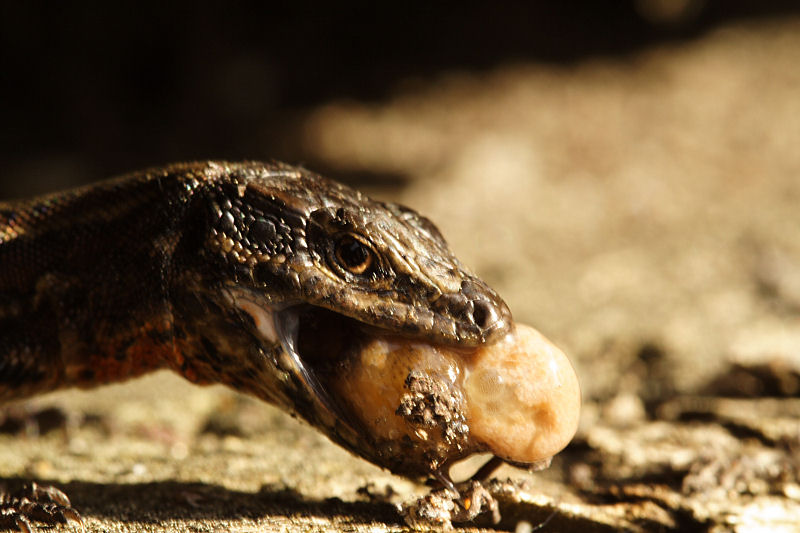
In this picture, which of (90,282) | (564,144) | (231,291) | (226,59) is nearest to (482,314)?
(231,291)

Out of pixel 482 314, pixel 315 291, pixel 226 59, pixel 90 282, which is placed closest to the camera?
pixel 482 314

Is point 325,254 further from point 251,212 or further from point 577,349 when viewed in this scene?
point 577,349

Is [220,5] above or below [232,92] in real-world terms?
above

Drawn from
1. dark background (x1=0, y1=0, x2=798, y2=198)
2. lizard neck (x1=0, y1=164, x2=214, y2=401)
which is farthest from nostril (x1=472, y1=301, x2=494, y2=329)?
dark background (x1=0, y1=0, x2=798, y2=198)

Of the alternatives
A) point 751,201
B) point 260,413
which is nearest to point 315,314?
point 260,413

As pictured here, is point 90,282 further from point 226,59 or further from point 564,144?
point 226,59

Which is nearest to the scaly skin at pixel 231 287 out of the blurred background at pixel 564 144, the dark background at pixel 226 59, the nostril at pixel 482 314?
the nostril at pixel 482 314

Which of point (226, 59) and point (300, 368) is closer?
point (300, 368)
